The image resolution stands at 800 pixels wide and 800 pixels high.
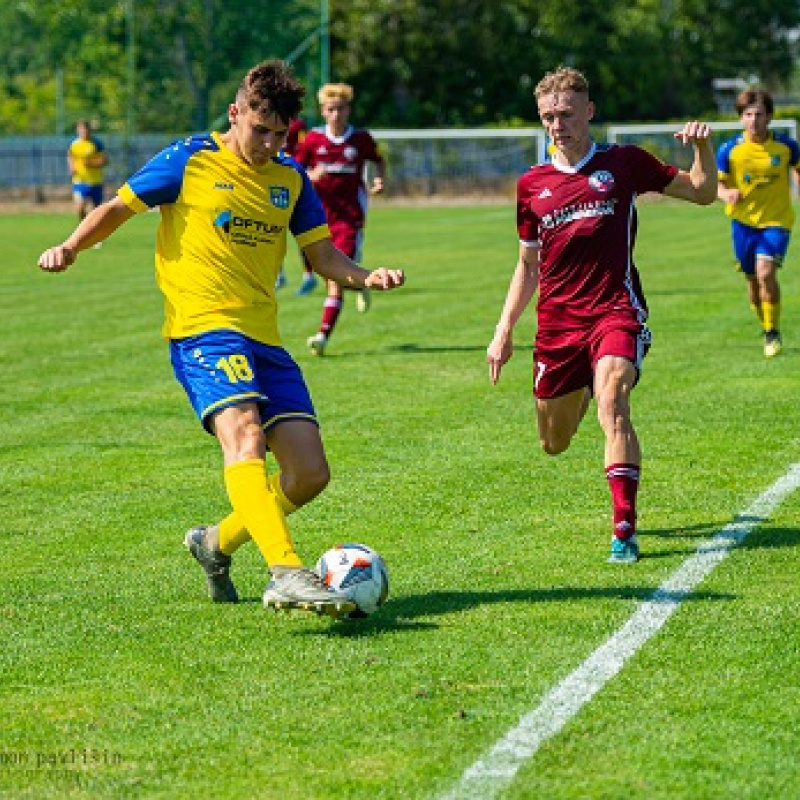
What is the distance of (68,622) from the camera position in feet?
22.5

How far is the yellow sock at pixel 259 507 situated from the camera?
654cm

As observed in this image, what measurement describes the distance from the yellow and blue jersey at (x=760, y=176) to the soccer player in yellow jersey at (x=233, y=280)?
862 centimetres

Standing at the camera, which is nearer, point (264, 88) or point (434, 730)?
point (434, 730)

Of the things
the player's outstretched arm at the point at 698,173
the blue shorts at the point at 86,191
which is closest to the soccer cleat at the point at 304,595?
the player's outstretched arm at the point at 698,173

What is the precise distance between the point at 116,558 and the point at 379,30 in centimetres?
5370

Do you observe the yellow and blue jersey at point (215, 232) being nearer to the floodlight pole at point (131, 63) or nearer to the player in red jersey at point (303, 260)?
the player in red jersey at point (303, 260)

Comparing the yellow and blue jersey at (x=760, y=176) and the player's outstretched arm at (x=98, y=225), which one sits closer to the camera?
the player's outstretched arm at (x=98, y=225)

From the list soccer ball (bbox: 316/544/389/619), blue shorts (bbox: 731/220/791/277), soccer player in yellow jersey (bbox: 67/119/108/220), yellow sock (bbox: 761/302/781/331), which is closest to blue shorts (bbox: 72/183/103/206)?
soccer player in yellow jersey (bbox: 67/119/108/220)

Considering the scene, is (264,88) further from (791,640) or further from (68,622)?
(791,640)

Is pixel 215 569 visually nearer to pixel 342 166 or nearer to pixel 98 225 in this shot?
pixel 98 225

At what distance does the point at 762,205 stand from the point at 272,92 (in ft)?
30.4

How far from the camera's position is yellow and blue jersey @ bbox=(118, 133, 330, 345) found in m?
7.02

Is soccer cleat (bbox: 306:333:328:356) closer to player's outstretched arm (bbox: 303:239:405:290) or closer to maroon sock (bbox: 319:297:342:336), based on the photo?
maroon sock (bbox: 319:297:342:336)

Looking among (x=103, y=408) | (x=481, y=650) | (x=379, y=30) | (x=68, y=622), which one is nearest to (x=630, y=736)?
(x=481, y=650)
